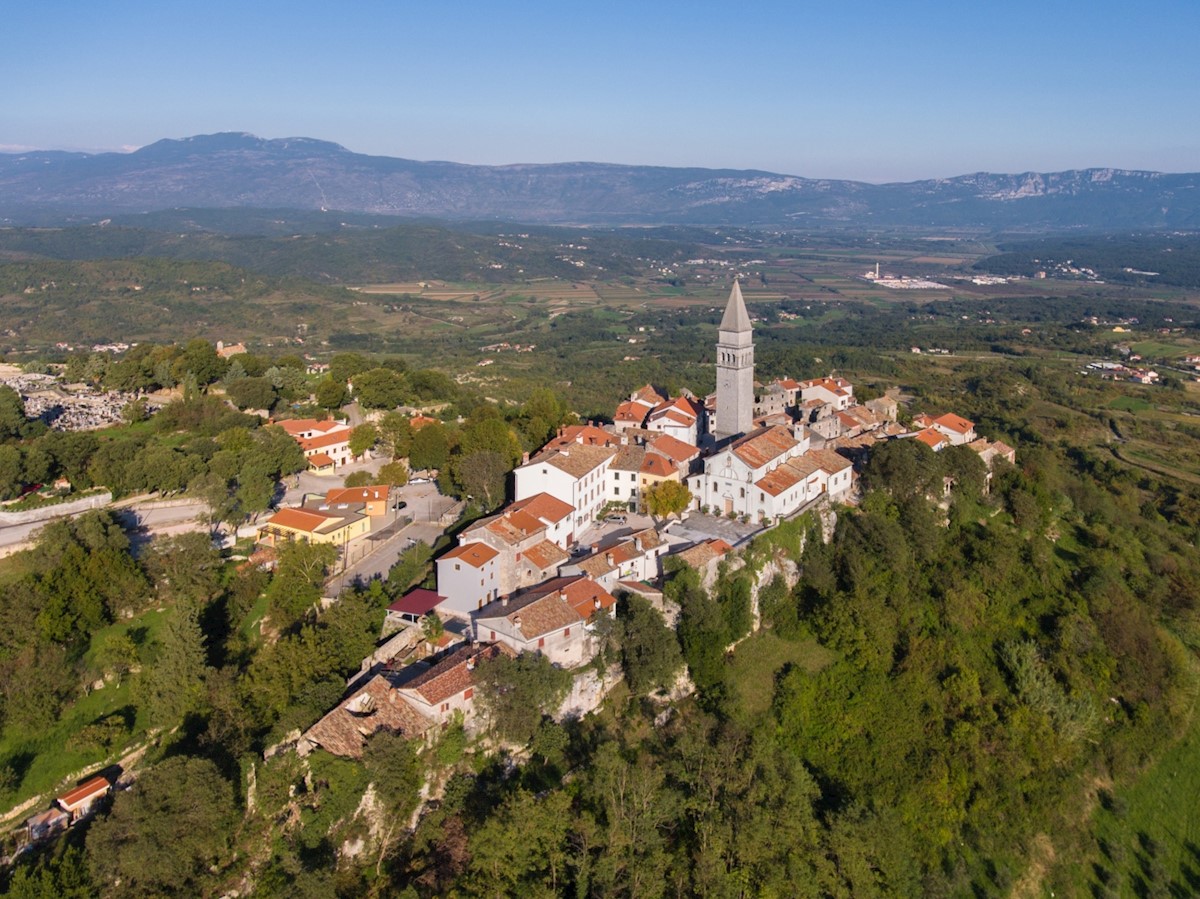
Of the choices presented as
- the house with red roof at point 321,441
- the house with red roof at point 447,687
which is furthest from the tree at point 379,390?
the house with red roof at point 447,687

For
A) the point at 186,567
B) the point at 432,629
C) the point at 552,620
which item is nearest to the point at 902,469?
the point at 552,620

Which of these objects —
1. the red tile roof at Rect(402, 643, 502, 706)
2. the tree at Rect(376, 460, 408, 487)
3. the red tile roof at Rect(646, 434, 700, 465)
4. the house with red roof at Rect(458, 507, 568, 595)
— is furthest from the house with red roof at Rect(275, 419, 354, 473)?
the red tile roof at Rect(402, 643, 502, 706)

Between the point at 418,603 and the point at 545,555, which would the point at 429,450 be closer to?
the point at 545,555

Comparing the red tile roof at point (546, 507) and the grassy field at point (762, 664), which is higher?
the red tile roof at point (546, 507)

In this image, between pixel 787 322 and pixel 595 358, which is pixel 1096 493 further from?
pixel 787 322

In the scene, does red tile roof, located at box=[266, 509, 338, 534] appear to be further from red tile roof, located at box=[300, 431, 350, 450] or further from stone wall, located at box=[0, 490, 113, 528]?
red tile roof, located at box=[300, 431, 350, 450]

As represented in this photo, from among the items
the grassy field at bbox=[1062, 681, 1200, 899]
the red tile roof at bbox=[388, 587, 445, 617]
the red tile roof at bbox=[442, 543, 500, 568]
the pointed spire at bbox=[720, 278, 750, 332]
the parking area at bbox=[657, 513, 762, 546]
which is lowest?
the grassy field at bbox=[1062, 681, 1200, 899]

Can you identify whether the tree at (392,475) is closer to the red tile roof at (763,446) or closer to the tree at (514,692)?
the red tile roof at (763,446)
